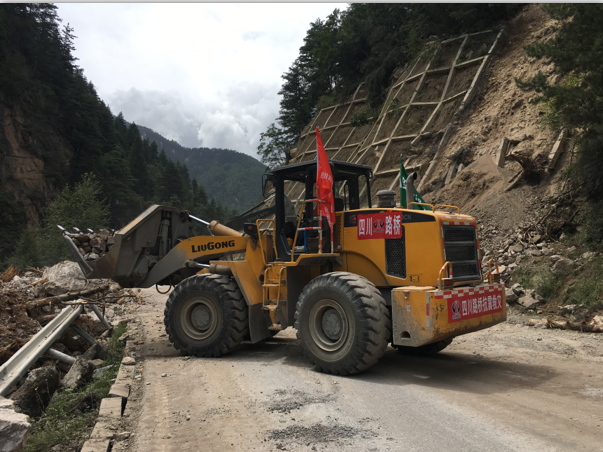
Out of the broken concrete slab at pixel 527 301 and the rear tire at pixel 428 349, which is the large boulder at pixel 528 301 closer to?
the broken concrete slab at pixel 527 301

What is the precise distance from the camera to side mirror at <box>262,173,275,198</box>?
7.72 metres

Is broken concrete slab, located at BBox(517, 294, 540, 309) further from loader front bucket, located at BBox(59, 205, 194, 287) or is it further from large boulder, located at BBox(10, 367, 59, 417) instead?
large boulder, located at BBox(10, 367, 59, 417)

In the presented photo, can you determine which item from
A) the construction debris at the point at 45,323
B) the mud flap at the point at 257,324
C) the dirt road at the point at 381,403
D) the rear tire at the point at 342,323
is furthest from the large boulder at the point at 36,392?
the rear tire at the point at 342,323

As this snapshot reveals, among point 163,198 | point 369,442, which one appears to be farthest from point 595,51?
point 163,198

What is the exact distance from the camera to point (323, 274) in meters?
6.60

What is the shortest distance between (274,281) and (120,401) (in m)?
2.96

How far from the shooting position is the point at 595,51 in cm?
1012

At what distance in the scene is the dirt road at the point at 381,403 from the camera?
13.0ft

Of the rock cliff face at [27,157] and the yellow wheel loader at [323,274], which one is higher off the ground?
the rock cliff face at [27,157]

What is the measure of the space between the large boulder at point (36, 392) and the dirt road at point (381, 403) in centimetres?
134

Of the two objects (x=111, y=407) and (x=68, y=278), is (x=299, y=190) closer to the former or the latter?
(x=111, y=407)

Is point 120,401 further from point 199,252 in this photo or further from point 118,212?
point 118,212

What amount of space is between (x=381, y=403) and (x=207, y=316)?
12.0ft

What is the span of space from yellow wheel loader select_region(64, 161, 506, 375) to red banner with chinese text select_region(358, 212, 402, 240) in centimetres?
1
